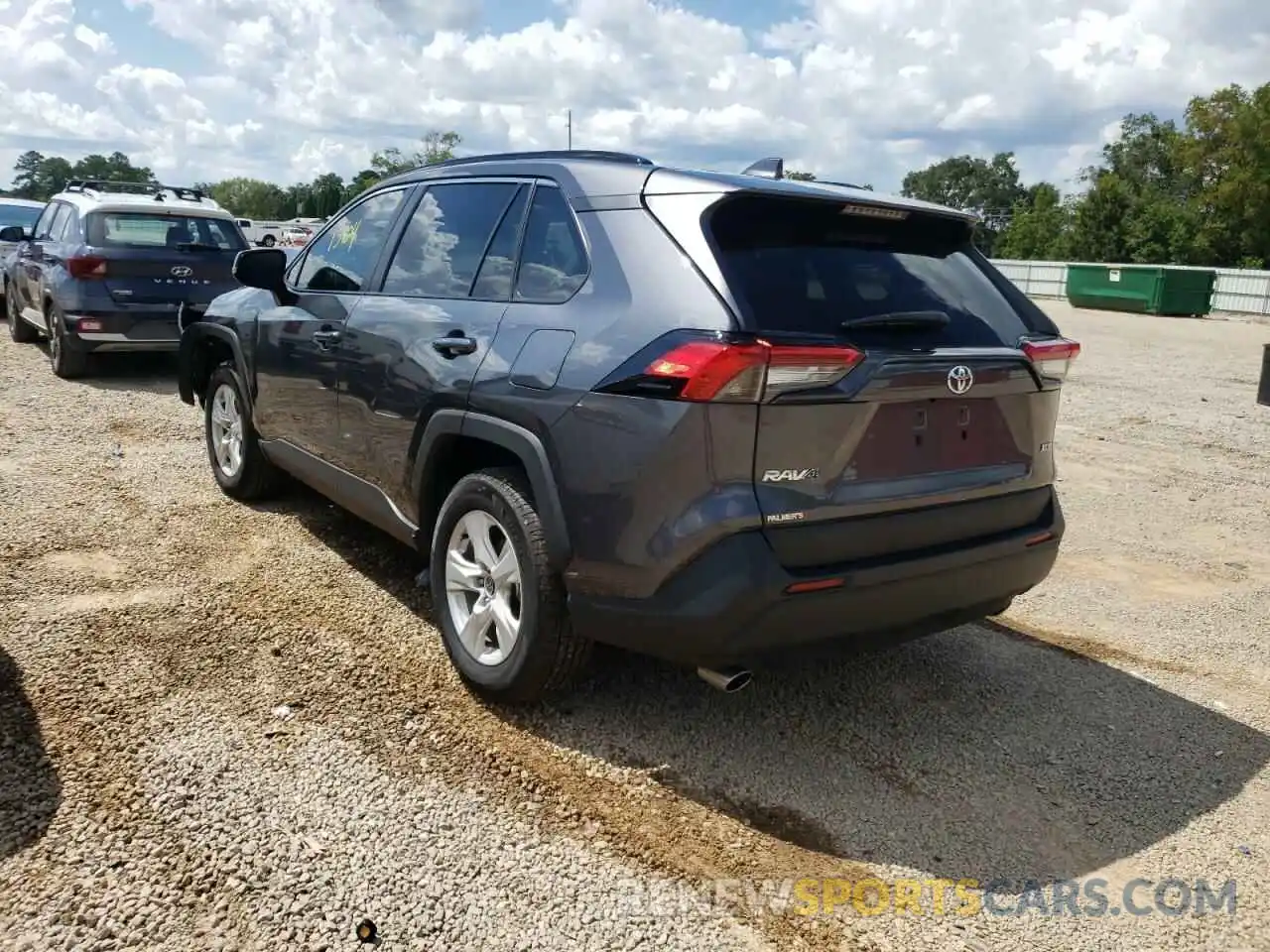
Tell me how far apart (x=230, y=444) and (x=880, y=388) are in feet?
13.9

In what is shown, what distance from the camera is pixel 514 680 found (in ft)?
10.9

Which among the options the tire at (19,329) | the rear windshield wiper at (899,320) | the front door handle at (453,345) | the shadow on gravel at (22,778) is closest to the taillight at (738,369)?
the rear windshield wiper at (899,320)

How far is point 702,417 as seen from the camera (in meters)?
2.73

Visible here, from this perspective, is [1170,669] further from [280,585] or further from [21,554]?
[21,554]

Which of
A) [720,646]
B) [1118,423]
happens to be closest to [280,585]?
[720,646]

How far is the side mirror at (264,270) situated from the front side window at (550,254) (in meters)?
1.83

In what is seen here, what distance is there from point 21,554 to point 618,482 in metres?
3.41

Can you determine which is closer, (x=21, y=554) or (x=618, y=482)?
(x=618, y=482)

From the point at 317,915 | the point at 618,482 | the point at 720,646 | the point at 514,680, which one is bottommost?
the point at 317,915

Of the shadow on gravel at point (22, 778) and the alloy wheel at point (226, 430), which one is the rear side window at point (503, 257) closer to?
the shadow on gravel at point (22, 778)

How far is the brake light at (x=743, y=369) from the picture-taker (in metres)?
2.70

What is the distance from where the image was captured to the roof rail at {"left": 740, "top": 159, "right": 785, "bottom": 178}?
11.9 feet

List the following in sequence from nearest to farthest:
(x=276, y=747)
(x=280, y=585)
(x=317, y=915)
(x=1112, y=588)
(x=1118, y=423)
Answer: (x=317, y=915) < (x=276, y=747) < (x=280, y=585) < (x=1112, y=588) < (x=1118, y=423)

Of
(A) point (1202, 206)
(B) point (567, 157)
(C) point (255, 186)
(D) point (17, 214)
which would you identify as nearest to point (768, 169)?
(B) point (567, 157)
